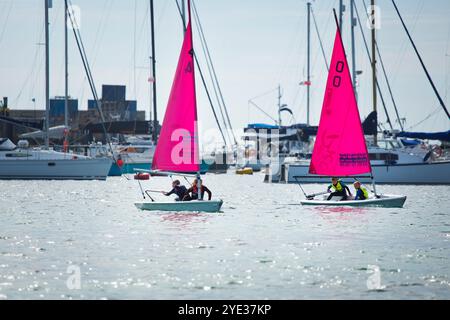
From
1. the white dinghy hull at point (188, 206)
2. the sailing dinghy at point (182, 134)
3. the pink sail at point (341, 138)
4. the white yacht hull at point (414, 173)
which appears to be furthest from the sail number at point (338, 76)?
the white yacht hull at point (414, 173)

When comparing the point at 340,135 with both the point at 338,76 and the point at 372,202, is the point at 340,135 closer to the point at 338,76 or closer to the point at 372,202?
the point at 338,76

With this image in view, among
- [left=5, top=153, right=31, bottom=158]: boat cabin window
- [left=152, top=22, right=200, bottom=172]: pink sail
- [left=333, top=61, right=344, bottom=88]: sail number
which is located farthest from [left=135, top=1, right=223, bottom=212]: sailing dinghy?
[left=5, top=153, right=31, bottom=158]: boat cabin window

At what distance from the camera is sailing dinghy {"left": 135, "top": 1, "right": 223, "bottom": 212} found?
121 ft

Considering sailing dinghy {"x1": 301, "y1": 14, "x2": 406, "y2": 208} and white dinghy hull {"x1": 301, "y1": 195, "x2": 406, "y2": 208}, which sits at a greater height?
sailing dinghy {"x1": 301, "y1": 14, "x2": 406, "y2": 208}

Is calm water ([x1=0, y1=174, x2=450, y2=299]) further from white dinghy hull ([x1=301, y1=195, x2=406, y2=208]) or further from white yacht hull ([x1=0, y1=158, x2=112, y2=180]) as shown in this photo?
white yacht hull ([x1=0, y1=158, x2=112, y2=180])

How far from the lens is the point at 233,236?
30.8m

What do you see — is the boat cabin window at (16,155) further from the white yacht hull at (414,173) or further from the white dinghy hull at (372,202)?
the white dinghy hull at (372,202)

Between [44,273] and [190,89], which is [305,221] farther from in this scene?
[44,273]

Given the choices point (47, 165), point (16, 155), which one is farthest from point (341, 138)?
point (16, 155)

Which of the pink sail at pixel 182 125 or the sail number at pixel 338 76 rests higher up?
the sail number at pixel 338 76

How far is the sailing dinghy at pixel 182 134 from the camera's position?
36750 millimetres

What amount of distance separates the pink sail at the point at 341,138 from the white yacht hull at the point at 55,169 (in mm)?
31583

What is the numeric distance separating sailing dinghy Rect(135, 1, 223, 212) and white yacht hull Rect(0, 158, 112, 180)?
107ft
